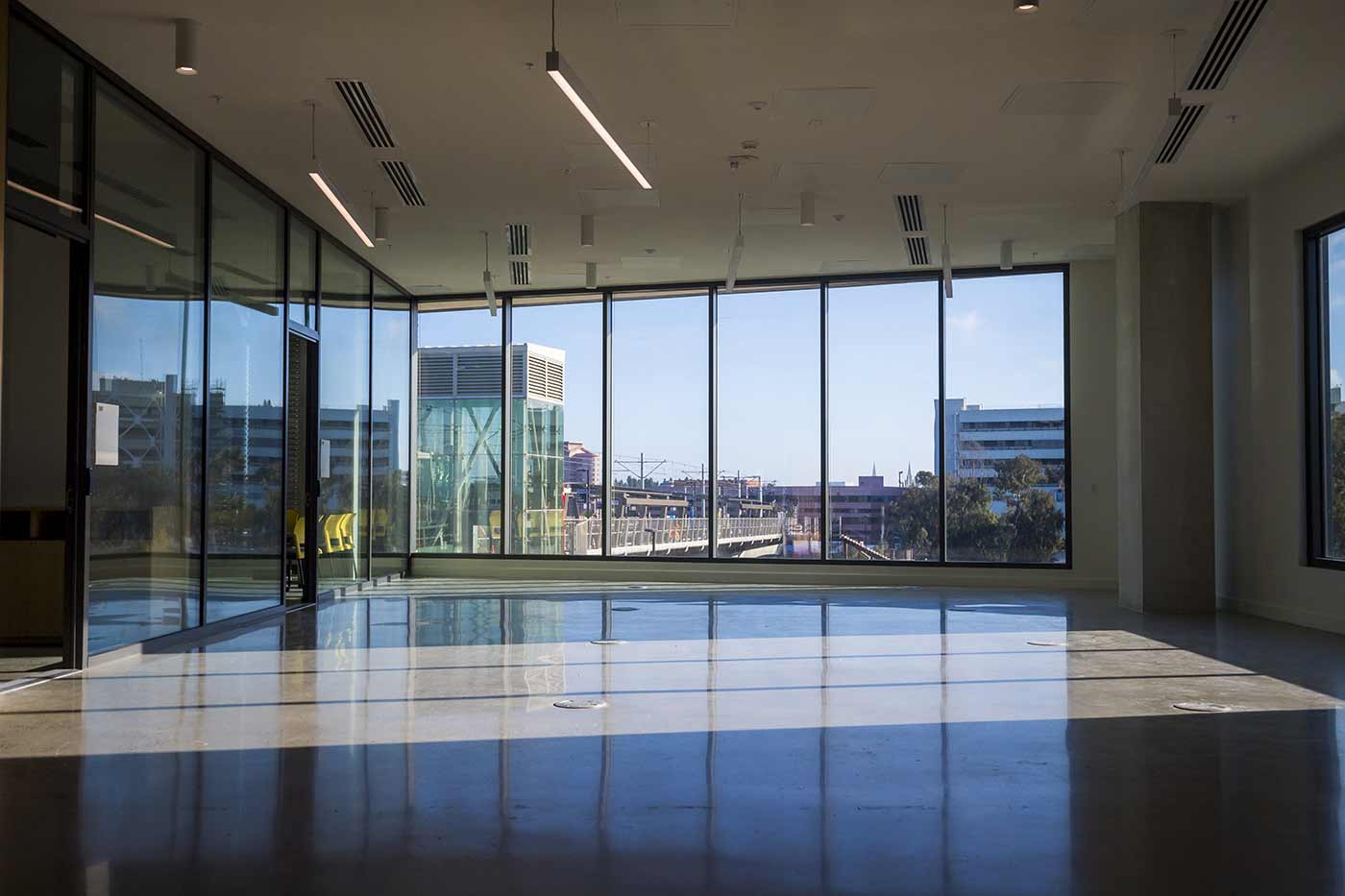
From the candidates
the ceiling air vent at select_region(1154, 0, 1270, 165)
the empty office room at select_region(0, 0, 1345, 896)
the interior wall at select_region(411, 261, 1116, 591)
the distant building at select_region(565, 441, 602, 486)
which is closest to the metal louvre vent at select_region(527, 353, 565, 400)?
the empty office room at select_region(0, 0, 1345, 896)

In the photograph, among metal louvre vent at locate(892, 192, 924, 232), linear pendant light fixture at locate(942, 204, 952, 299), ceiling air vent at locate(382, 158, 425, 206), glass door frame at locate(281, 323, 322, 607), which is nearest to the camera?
ceiling air vent at locate(382, 158, 425, 206)

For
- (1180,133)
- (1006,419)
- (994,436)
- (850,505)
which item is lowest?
(850,505)

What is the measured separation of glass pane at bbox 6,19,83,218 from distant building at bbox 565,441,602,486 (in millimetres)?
8532

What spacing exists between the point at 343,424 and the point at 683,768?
335 inches

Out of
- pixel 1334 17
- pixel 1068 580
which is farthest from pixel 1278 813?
pixel 1068 580

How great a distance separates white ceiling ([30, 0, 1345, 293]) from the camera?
622 cm

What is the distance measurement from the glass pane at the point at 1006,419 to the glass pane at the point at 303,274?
7.12 meters

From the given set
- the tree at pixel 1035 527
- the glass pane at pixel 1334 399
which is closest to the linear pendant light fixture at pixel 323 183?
the glass pane at pixel 1334 399

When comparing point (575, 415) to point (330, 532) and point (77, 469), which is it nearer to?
point (330, 532)

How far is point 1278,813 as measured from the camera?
146 inches

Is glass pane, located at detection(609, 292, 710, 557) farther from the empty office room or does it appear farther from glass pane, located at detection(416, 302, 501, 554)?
glass pane, located at detection(416, 302, 501, 554)

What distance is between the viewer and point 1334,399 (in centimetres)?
894

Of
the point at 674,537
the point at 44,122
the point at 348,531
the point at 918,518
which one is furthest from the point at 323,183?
the point at 918,518

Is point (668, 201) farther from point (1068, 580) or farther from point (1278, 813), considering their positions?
point (1278, 813)
